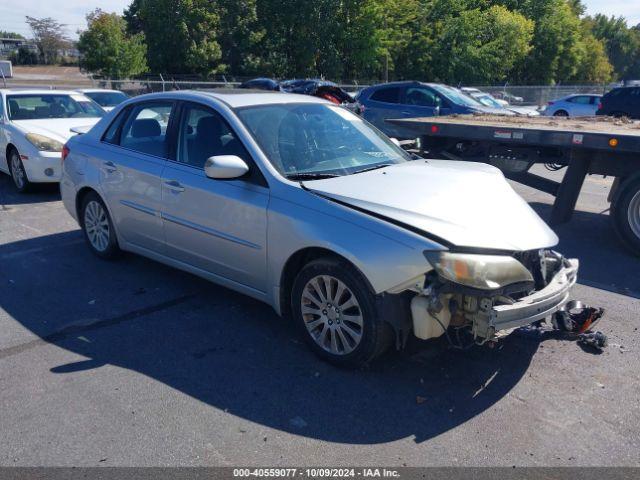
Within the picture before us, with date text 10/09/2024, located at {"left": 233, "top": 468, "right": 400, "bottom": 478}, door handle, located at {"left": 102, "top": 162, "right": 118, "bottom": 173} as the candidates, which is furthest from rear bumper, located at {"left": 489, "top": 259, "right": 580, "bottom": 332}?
door handle, located at {"left": 102, "top": 162, "right": 118, "bottom": 173}

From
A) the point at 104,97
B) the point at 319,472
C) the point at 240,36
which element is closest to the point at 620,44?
the point at 240,36

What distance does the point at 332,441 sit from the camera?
10.5 ft

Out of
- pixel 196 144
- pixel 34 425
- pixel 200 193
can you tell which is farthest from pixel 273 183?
pixel 34 425

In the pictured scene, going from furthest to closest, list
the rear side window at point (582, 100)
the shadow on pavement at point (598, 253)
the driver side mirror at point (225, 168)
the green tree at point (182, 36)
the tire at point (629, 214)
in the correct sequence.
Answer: the green tree at point (182, 36)
the rear side window at point (582, 100)
the tire at point (629, 214)
the shadow on pavement at point (598, 253)
the driver side mirror at point (225, 168)

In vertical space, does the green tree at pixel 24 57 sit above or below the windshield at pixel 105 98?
below

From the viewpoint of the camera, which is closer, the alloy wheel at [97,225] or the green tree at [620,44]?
the alloy wheel at [97,225]

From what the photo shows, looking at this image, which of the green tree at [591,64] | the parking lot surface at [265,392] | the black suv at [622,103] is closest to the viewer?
the parking lot surface at [265,392]

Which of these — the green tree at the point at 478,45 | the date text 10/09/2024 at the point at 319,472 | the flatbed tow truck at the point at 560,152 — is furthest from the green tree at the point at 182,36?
the date text 10/09/2024 at the point at 319,472

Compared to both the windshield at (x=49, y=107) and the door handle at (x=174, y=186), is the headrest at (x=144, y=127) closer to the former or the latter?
the door handle at (x=174, y=186)

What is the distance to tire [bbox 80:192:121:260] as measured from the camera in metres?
5.93

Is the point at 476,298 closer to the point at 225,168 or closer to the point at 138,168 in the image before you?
the point at 225,168

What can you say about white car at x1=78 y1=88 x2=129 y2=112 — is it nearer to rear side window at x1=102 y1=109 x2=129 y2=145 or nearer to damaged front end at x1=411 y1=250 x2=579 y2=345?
rear side window at x1=102 y1=109 x2=129 y2=145

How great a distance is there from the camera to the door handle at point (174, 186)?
15.8ft

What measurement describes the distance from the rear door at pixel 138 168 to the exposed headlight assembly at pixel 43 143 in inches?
149
